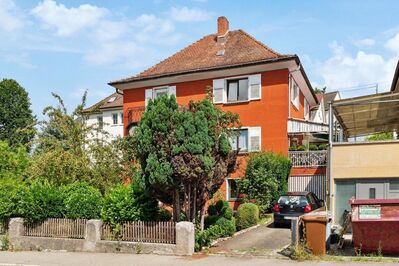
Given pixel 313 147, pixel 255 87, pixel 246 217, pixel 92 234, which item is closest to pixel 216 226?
pixel 246 217

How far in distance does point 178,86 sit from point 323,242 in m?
18.4

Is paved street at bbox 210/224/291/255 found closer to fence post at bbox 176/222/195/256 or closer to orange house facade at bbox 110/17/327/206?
fence post at bbox 176/222/195/256

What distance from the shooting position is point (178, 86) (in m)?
29.7

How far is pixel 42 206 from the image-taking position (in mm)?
16312

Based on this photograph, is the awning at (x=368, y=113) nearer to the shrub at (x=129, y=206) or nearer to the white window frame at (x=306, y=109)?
the white window frame at (x=306, y=109)

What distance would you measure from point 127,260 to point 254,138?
1469 cm

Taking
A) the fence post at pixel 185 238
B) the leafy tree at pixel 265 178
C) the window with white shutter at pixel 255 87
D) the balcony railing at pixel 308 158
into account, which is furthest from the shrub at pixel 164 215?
the window with white shutter at pixel 255 87

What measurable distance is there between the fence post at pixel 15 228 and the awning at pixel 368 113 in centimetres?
1169

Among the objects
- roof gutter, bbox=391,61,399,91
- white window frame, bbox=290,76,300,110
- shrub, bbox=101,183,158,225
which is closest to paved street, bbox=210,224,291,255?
shrub, bbox=101,183,158,225

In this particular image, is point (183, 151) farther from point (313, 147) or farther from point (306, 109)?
point (306, 109)

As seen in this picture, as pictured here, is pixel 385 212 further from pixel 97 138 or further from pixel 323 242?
pixel 97 138

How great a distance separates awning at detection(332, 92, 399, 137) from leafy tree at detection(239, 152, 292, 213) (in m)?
3.65

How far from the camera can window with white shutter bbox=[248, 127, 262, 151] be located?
26578 millimetres

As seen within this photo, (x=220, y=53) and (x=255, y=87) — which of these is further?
(x=220, y=53)
